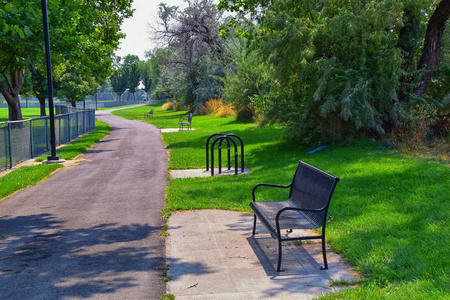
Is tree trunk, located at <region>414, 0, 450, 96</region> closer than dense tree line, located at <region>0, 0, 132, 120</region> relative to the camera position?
No

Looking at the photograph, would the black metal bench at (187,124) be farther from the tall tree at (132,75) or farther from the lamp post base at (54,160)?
the tall tree at (132,75)

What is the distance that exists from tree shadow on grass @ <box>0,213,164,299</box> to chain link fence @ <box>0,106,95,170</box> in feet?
22.7

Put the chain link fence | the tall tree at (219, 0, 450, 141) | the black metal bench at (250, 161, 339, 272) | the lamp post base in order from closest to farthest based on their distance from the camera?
the black metal bench at (250, 161, 339, 272), the chain link fence, the tall tree at (219, 0, 450, 141), the lamp post base

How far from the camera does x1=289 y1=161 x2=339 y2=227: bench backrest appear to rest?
5.29m

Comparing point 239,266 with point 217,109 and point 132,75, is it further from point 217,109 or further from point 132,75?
point 132,75

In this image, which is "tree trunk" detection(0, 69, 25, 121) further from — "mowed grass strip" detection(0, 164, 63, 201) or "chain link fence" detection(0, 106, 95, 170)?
"mowed grass strip" detection(0, 164, 63, 201)

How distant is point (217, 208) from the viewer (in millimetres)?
8352

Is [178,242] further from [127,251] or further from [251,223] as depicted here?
[251,223]

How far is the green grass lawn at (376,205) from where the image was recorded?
470cm

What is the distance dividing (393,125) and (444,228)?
9.59 meters

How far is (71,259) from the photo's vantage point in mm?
5730

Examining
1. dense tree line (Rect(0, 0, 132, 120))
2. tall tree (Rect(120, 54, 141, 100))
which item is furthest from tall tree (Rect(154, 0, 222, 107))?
tall tree (Rect(120, 54, 141, 100))

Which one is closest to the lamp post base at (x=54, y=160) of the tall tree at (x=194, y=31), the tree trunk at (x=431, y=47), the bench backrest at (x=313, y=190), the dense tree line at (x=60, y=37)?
the dense tree line at (x=60, y=37)

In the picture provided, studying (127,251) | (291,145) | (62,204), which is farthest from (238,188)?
(291,145)
